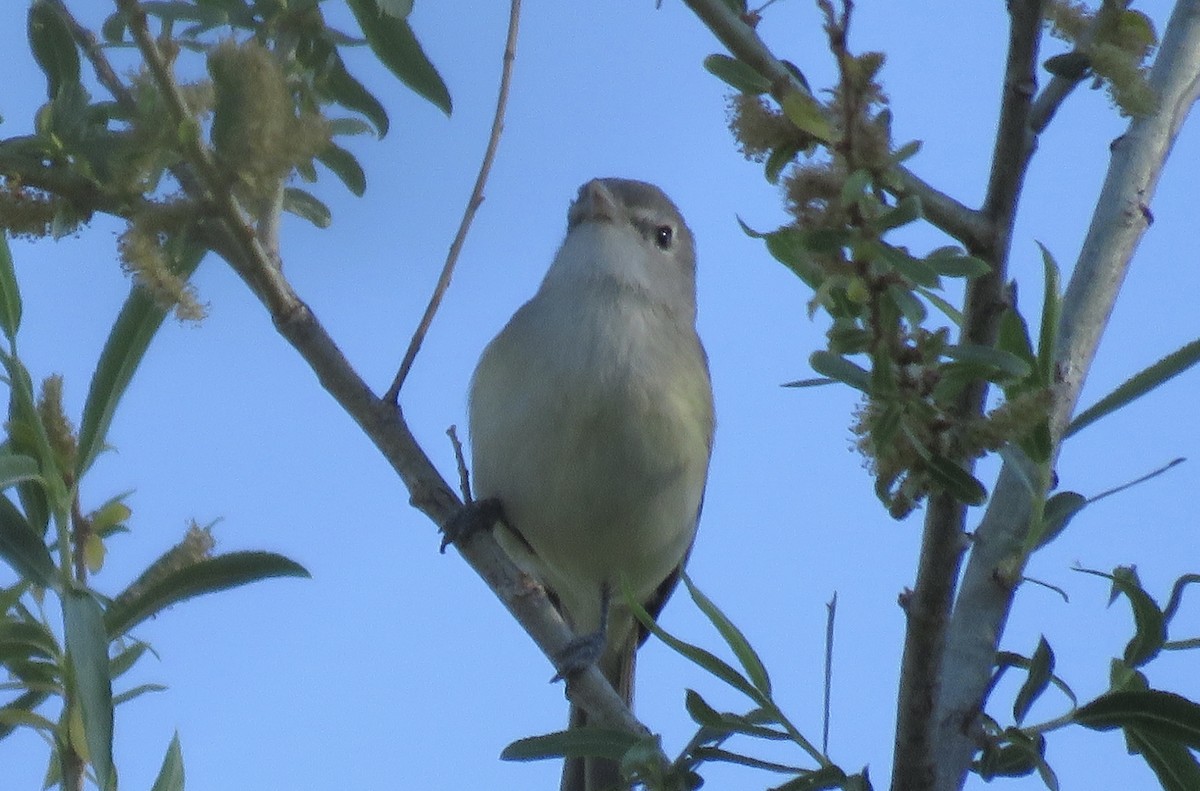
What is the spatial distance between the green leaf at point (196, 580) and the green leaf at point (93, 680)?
0.26 metres

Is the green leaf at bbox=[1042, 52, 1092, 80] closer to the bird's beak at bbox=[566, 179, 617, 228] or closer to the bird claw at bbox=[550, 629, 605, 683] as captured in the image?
the bird claw at bbox=[550, 629, 605, 683]

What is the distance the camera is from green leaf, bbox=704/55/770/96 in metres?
2.21

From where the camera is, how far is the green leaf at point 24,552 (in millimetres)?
2496

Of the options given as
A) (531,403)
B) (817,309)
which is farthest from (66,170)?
(531,403)

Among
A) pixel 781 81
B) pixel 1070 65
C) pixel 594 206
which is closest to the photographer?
pixel 781 81

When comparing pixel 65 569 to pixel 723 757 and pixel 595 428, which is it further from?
pixel 595 428

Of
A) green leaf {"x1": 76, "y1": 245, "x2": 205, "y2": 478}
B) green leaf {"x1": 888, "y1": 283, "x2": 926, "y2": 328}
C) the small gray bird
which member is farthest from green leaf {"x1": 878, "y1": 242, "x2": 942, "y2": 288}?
the small gray bird

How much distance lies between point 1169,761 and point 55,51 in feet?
8.17

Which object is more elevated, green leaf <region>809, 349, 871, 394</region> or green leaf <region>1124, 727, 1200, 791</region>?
green leaf <region>809, 349, 871, 394</region>

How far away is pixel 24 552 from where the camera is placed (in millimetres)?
2510

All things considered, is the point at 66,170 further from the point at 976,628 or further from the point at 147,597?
the point at 976,628

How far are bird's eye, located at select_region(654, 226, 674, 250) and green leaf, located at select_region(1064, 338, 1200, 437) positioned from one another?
3.45 metres

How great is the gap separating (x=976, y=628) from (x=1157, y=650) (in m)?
0.38

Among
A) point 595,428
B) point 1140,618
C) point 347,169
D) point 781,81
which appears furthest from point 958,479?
point 595,428
